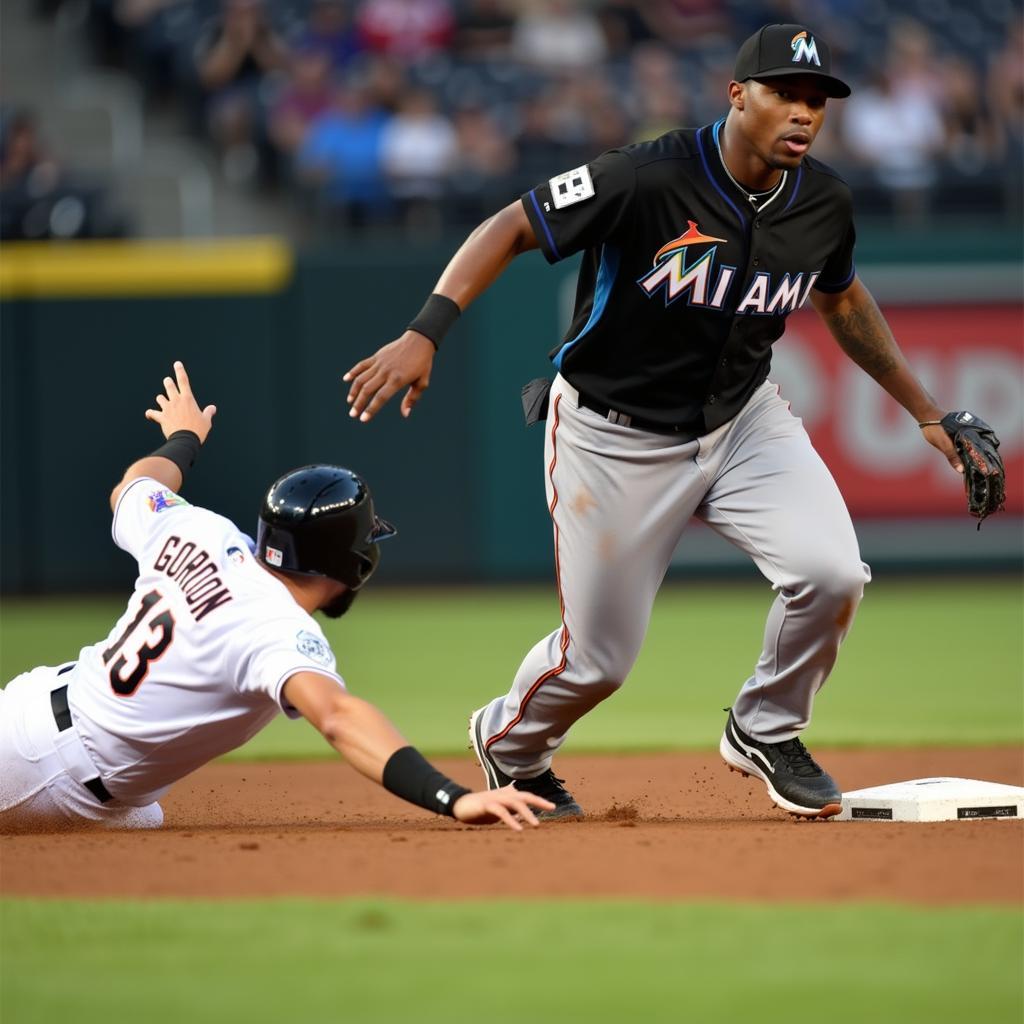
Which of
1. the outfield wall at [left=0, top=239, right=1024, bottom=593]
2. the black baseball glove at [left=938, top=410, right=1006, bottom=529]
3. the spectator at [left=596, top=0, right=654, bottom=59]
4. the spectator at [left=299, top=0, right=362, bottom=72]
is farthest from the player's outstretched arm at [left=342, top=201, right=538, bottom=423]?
the spectator at [left=596, top=0, right=654, bottom=59]

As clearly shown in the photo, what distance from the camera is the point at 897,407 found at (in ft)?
38.9

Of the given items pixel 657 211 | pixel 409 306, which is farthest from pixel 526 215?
pixel 409 306

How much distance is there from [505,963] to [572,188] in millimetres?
2214

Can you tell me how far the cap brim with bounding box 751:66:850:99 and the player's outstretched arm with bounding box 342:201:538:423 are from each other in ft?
2.37

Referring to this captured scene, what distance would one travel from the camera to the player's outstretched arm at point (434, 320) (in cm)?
405

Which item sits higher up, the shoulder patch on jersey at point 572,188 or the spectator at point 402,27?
the shoulder patch on jersey at point 572,188

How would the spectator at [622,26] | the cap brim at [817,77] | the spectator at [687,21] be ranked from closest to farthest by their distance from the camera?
1. the cap brim at [817,77]
2. the spectator at [622,26]
3. the spectator at [687,21]

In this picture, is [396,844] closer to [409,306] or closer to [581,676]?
[581,676]

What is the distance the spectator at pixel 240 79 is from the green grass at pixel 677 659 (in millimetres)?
3611

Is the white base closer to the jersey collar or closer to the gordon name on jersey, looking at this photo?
the jersey collar

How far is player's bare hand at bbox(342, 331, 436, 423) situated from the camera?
4035mm

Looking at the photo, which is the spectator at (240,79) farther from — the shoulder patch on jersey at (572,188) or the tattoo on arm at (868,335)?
the shoulder patch on jersey at (572,188)

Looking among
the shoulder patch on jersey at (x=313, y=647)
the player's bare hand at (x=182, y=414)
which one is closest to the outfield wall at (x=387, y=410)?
the player's bare hand at (x=182, y=414)

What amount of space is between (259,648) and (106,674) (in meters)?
0.57
